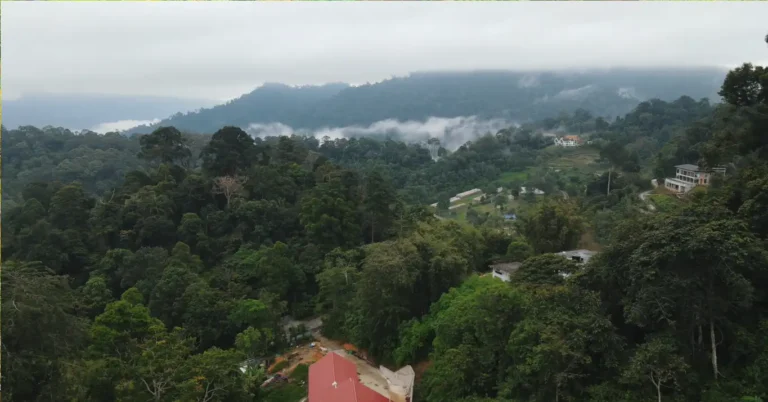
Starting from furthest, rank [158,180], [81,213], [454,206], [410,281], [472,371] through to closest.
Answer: [454,206] → [158,180] → [81,213] → [410,281] → [472,371]

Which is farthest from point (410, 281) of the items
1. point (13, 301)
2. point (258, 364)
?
point (13, 301)

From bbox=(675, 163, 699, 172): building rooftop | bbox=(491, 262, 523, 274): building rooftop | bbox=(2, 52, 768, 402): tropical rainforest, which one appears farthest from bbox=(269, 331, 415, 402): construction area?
bbox=(675, 163, 699, 172): building rooftop

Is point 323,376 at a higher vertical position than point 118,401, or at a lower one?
lower

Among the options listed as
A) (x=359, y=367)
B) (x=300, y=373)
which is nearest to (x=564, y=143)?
(x=359, y=367)

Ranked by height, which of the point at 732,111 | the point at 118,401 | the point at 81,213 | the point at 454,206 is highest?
the point at 732,111

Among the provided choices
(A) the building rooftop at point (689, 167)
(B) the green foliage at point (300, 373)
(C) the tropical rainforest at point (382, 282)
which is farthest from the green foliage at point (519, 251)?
(A) the building rooftop at point (689, 167)

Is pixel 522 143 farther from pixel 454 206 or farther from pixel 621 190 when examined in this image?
pixel 621 190

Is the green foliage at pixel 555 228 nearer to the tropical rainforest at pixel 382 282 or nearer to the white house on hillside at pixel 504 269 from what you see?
the tropical rainforest at pixel 382 282

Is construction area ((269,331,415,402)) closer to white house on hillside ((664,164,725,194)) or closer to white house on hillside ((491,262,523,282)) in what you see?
white house on hillside ((491,262,523,282))
